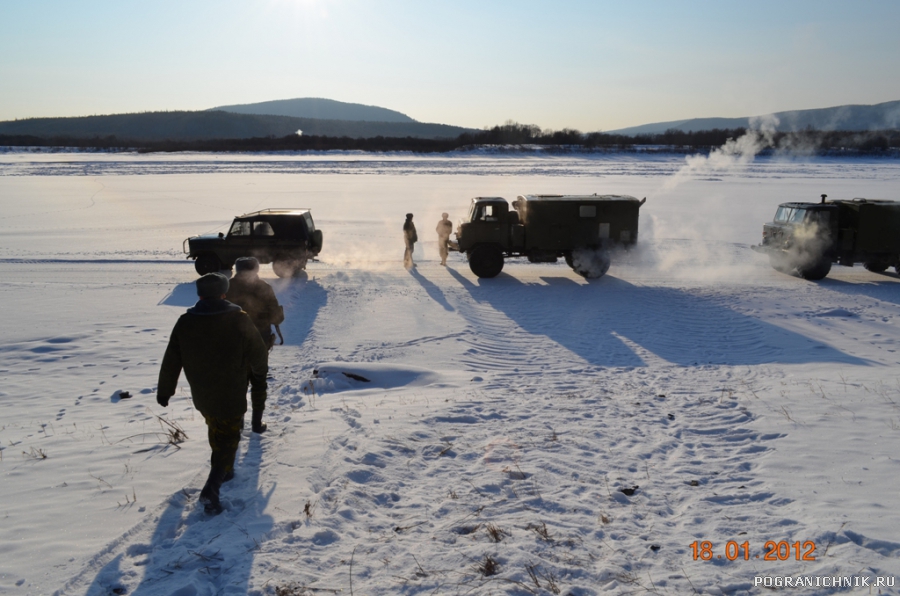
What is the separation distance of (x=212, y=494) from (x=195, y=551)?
594 millimetres

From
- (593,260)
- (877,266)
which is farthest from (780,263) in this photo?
(593,260)

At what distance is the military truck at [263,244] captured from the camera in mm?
16094

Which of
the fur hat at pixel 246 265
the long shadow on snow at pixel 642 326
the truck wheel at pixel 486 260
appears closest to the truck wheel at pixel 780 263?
the long shadow on snow at pixel 642 326

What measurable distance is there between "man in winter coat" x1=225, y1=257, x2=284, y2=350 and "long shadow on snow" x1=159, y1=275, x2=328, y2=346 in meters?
3.59

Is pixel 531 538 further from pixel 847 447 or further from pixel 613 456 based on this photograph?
pixel 847 447

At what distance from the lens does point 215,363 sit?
477 cm

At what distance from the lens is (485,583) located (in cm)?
395

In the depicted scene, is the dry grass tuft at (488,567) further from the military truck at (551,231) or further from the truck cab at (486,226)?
A: the truck cab at (486,226)

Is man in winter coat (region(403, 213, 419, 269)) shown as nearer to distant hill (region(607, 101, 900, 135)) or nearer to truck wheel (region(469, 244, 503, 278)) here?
truck wheel (region(469, 244, 503, 278))

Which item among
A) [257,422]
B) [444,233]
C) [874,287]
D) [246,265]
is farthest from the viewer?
[444,233]

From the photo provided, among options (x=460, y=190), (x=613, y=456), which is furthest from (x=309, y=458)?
(x=460, y=190)

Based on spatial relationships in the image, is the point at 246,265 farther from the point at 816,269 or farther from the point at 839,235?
the point at 839,235

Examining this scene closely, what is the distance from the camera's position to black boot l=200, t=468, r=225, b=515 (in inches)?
189
